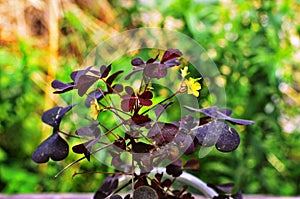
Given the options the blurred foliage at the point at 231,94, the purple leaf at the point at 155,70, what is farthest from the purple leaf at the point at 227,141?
the blurred foliage at the point at 231,94

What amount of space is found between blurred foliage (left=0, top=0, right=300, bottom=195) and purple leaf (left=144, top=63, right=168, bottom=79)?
1.01m

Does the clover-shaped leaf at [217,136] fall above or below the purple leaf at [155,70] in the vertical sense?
below

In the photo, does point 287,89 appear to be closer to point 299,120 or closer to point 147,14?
point 299,120

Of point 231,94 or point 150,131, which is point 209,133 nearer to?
point 150,131

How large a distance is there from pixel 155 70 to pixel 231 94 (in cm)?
114

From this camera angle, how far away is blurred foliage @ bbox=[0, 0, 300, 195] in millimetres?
1678

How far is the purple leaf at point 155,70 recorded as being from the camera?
1.99ft

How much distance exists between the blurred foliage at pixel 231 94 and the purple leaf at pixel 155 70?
1008mm

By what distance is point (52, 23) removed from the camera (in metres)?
2.22

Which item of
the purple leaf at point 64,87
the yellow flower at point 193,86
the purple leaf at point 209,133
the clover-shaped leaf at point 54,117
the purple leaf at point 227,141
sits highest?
the yellow flower at point 193,86

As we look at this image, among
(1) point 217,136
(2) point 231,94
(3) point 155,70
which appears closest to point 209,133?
(1) point 217,136

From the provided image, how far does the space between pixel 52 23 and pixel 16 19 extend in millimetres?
221

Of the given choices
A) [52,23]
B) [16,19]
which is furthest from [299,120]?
[16,19]

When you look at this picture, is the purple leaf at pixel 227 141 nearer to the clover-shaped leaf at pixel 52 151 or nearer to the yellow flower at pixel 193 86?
the yellow flower at pixel 193 86
